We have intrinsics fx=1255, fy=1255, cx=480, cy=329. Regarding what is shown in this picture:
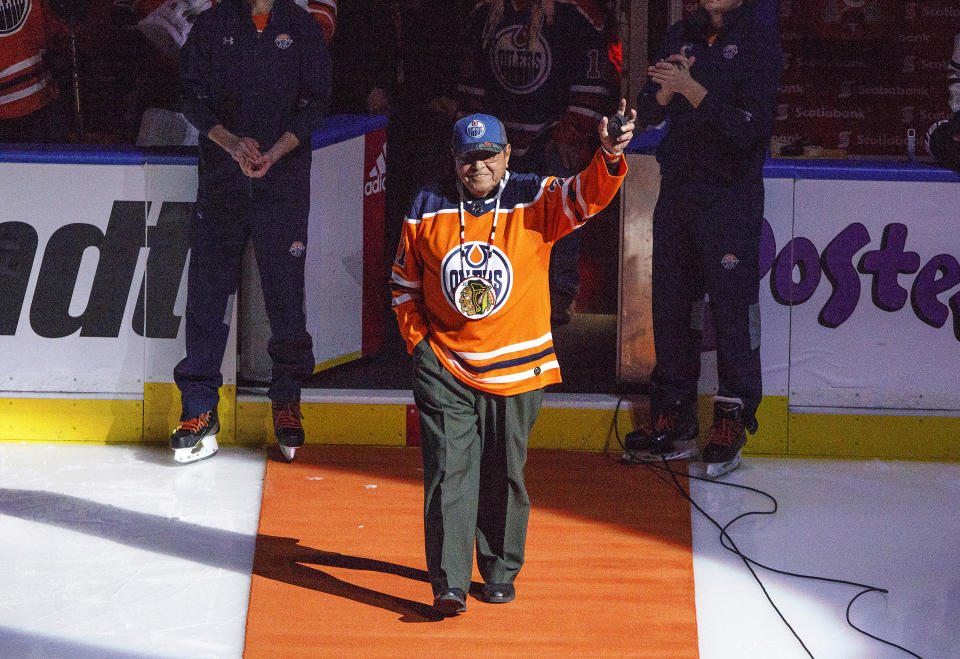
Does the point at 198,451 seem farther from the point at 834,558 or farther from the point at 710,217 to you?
the point at 834,558

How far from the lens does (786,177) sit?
6227mm

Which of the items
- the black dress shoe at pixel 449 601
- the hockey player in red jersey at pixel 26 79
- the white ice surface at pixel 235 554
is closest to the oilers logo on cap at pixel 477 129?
the black dress shoe at pixel 449 601

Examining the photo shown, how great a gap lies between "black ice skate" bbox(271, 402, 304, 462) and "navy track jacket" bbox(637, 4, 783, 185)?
2.14 meters

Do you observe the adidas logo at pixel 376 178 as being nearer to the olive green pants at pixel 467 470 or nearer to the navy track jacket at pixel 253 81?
the navy track jacket at pixel 253 81

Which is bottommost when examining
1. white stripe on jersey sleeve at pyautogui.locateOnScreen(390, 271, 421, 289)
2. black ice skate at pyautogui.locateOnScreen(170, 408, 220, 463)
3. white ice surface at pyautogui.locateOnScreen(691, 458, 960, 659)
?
white ice surface at pyautogui.locateOnScreen(691, 458, 960, 659)

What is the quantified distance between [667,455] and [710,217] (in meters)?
1.19

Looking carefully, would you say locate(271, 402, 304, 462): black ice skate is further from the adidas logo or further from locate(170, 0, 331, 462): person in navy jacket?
the adidas logo

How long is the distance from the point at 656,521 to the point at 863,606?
1047 millimetres

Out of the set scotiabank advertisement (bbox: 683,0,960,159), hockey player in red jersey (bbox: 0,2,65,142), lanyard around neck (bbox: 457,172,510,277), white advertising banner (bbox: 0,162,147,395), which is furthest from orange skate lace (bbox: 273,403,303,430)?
scotiabank advertisement (bbox: 683,0,960,159)

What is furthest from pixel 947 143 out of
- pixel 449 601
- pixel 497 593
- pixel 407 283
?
pixel 449 601

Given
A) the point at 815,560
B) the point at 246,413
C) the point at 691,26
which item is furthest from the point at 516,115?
the point at 815,560

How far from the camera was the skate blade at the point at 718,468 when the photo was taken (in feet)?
19.5

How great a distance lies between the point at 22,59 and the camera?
746 cm

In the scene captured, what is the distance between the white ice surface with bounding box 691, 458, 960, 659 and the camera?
432cm
